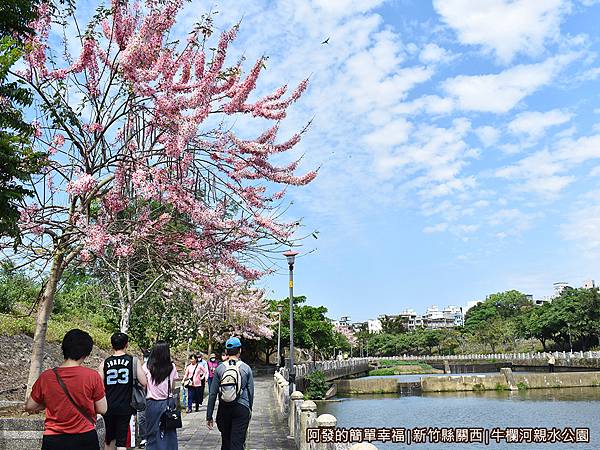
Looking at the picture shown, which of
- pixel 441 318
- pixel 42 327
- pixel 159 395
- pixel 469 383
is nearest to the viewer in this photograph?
pixel 159 395

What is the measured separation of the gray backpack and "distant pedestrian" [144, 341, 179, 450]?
665 mm

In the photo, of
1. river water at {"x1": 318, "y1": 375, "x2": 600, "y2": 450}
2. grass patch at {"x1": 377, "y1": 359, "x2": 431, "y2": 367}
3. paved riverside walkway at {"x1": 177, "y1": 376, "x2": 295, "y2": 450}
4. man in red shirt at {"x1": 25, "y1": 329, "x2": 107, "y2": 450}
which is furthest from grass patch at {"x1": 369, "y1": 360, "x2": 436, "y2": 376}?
man in red shirt at {"x1": 25, "y1": 329, "x2": 107, "y2": 450}

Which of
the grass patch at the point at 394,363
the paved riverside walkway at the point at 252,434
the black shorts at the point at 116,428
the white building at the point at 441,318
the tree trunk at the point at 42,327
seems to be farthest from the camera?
the white building at the point at 441,318

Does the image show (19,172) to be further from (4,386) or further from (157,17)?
(4,386)

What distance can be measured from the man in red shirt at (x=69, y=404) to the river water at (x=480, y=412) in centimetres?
1923

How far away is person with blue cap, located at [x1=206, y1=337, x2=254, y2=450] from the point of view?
6.51m

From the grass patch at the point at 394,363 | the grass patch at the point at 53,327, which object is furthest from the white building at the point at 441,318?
the grass patch at the point at 53,327

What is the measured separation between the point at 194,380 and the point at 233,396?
8.87 meters

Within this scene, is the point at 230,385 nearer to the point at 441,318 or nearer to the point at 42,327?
the point at 42,327

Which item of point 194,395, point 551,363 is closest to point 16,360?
point 194,395

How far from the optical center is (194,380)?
14.9 m

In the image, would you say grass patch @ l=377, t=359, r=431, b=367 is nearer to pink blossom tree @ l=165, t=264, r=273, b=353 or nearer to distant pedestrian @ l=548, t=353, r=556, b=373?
distant pedestrian @ l=548, t=353, r=556, b=373

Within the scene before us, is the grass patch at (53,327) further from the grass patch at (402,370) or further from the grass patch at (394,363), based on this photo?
the grass patch at (394,363)

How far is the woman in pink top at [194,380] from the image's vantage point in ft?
48.1
